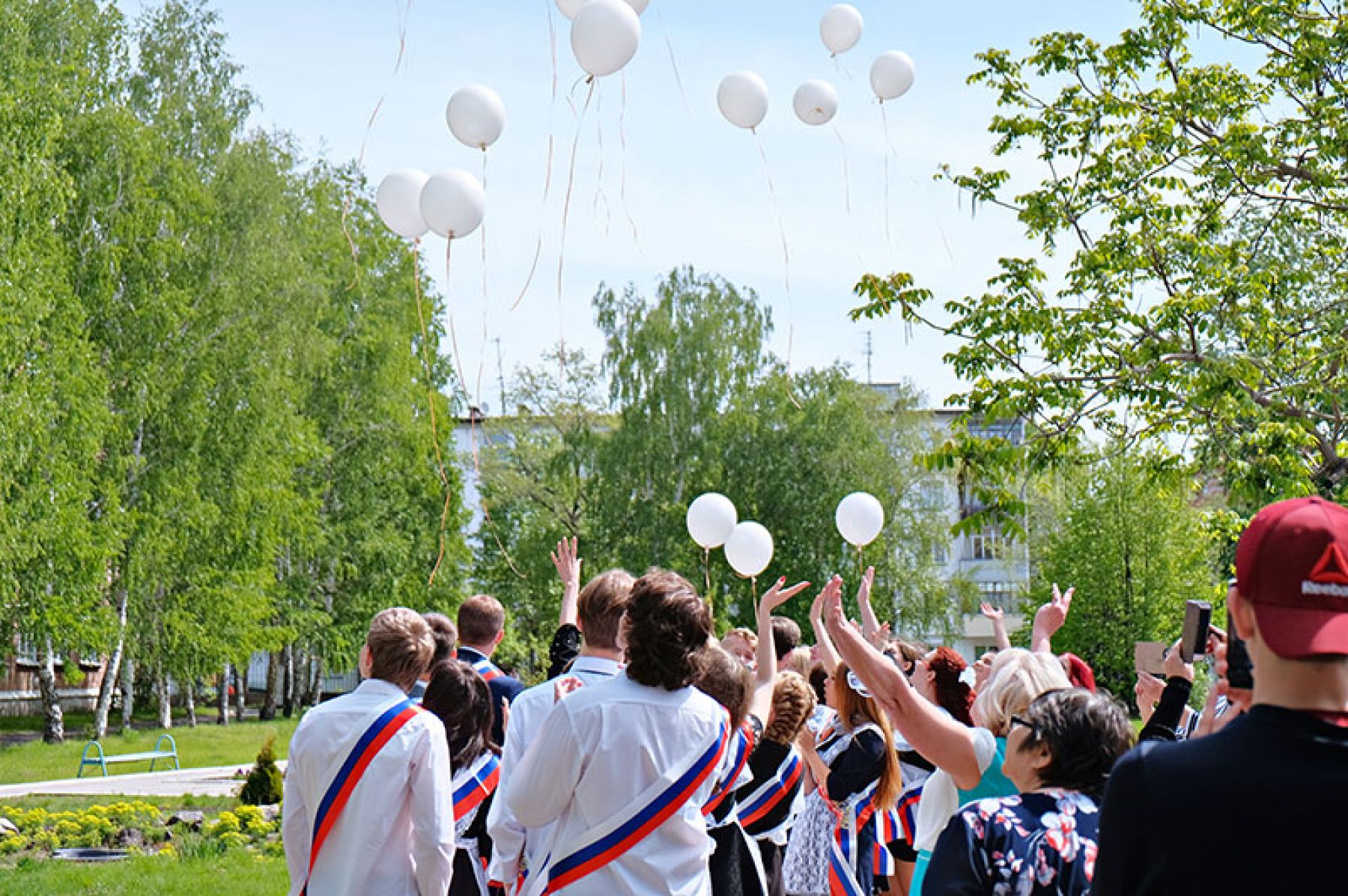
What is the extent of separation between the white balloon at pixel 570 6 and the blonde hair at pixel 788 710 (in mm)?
4708

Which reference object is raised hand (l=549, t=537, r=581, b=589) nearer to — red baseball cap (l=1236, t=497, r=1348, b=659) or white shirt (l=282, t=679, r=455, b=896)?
white shirt (l=282, t=679, r=455, b=896)

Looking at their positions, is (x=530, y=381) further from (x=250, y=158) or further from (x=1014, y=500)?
(x=1014, y=500)

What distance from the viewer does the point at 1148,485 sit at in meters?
13.1

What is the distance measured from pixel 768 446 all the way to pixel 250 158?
1831cm

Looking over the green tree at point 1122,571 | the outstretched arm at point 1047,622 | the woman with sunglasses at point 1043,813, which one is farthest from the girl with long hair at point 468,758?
the green tree at point 1122,571

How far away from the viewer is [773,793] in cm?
599

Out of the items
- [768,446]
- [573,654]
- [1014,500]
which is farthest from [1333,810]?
[768,446]

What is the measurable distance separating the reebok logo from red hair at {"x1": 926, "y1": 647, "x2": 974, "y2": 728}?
3342 millimetres

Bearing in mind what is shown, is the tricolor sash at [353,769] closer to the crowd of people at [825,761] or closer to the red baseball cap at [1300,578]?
the crowd of people at [825,761]

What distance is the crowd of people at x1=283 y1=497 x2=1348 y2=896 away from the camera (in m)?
2.08

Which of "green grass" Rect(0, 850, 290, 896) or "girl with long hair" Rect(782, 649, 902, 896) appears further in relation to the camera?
"green grass" Rect(0, 850, 290, 896)

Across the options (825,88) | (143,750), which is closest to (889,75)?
(825,88)

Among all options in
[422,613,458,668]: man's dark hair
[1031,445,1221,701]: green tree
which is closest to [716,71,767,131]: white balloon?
[422,613,458,668]: man's dark hair

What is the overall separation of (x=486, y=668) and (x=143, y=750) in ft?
81.8
